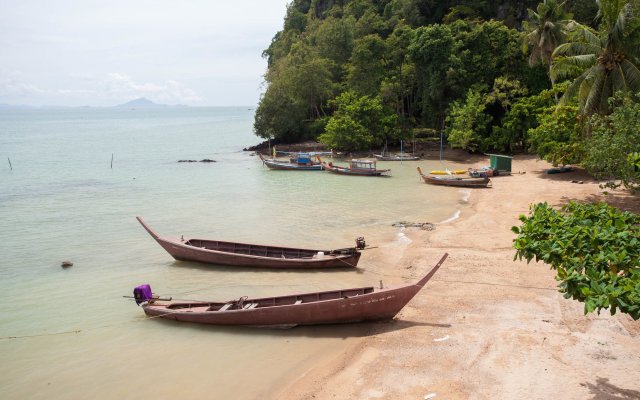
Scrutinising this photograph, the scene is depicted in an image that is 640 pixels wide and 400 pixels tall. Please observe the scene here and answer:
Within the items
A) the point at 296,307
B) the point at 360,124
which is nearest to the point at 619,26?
the point at 296,307

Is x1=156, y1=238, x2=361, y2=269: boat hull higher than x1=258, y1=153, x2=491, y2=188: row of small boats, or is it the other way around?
x1=258, y1=153, x2=491, y2=188: row of small boats

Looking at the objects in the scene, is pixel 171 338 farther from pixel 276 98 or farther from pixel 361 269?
pixel 276 98

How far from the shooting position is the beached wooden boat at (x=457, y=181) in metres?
30.9

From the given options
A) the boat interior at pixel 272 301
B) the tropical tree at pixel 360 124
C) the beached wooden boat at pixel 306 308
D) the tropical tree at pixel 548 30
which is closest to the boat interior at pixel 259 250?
the boat interior at pixel 272 301

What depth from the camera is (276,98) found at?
54812 mm

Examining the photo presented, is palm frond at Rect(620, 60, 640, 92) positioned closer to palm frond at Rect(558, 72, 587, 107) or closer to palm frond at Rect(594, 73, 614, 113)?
palm frond at Rect(594, 73, 614, 113)

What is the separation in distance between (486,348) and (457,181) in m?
22.2

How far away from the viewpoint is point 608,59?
21625mm

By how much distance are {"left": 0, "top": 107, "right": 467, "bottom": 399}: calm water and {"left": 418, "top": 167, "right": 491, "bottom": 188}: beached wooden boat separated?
2.51 feet

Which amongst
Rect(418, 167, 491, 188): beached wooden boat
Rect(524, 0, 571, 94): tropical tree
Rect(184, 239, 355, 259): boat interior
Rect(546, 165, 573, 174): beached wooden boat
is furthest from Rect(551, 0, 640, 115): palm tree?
Rect(184, 239, 355, 259): boat interior

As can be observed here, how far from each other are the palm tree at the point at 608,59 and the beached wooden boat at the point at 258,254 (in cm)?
1423

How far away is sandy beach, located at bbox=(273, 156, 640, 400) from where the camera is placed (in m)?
9.19

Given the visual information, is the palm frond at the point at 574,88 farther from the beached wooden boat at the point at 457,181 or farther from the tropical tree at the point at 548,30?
the tropical tree at the point at 548,30

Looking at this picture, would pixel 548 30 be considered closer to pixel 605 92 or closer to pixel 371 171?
pixel 605 92
